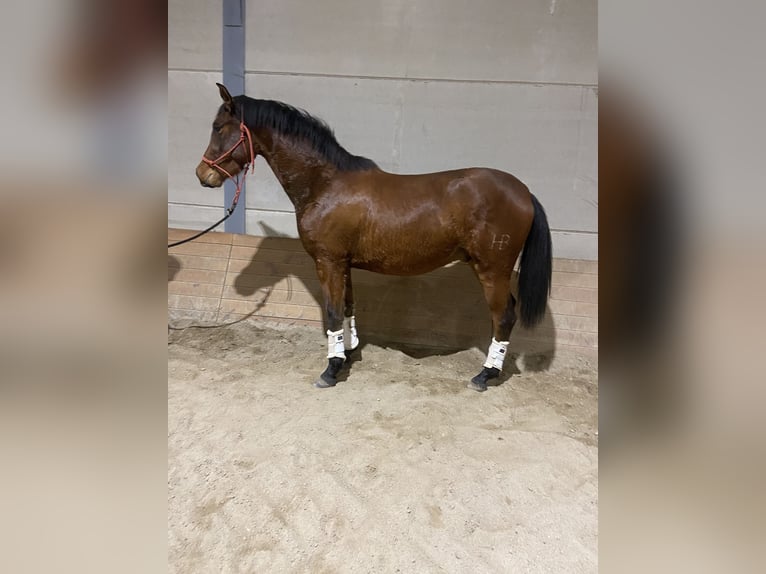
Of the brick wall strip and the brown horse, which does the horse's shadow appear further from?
the brown horse

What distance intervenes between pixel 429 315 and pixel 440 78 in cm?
205

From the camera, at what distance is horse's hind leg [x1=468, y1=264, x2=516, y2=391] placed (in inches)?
104

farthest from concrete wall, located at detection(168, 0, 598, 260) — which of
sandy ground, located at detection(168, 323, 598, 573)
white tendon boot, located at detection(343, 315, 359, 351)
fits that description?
sandy ground, located at detection(168, 323, 598, 573)

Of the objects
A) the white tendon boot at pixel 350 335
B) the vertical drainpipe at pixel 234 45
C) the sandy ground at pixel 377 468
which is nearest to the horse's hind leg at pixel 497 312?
the sandy ground at pixel 377 468

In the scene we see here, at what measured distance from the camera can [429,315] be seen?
3.44 metres

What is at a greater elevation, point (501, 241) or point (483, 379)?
point (501, 241)

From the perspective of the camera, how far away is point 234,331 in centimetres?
352

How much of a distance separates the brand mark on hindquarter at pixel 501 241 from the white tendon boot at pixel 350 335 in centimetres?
121

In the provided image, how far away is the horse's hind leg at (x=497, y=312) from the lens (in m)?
2.65

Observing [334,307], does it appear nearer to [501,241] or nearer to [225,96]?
[501,241]

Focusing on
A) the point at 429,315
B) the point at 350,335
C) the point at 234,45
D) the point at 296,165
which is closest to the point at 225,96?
the point at 296,165
